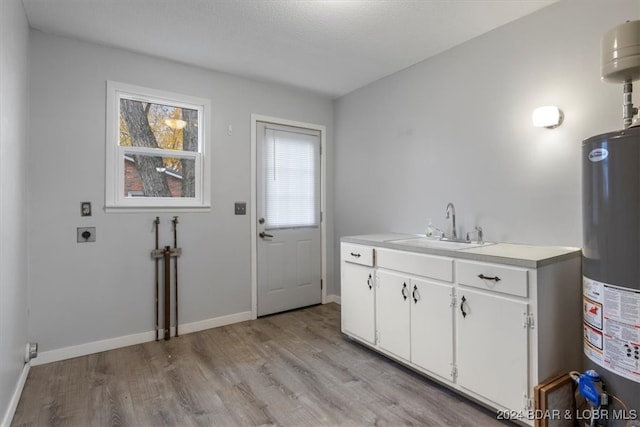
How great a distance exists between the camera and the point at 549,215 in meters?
2.25

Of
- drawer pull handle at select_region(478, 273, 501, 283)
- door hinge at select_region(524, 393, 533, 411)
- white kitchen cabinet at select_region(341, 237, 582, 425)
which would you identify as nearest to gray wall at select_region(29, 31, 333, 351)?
white kitchen cabinet at select_region(341, 237, 582, 425)

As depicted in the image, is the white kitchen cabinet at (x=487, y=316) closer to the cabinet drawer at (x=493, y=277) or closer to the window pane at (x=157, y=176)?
the cabinet drawer at (x=493, y=277)

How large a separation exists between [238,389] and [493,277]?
178cm

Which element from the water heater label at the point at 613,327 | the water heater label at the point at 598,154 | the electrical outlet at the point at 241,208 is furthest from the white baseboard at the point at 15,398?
the water heater label at the point at 598,154

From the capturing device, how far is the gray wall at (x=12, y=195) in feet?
5.65

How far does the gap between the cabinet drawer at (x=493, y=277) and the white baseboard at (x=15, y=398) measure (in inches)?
105

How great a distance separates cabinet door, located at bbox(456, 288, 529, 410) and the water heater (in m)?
0.33

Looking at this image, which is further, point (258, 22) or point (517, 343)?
point (258, 22)

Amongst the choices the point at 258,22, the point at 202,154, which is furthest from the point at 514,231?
the point at 202,154

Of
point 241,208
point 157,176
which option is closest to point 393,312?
point 241,208

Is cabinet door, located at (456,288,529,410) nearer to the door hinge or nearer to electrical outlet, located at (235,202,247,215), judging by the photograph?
the door hinge

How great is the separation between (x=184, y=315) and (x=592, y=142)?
132 inches

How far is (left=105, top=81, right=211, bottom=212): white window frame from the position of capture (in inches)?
112

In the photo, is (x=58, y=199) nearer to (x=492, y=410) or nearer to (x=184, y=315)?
(x=184, y=315)
